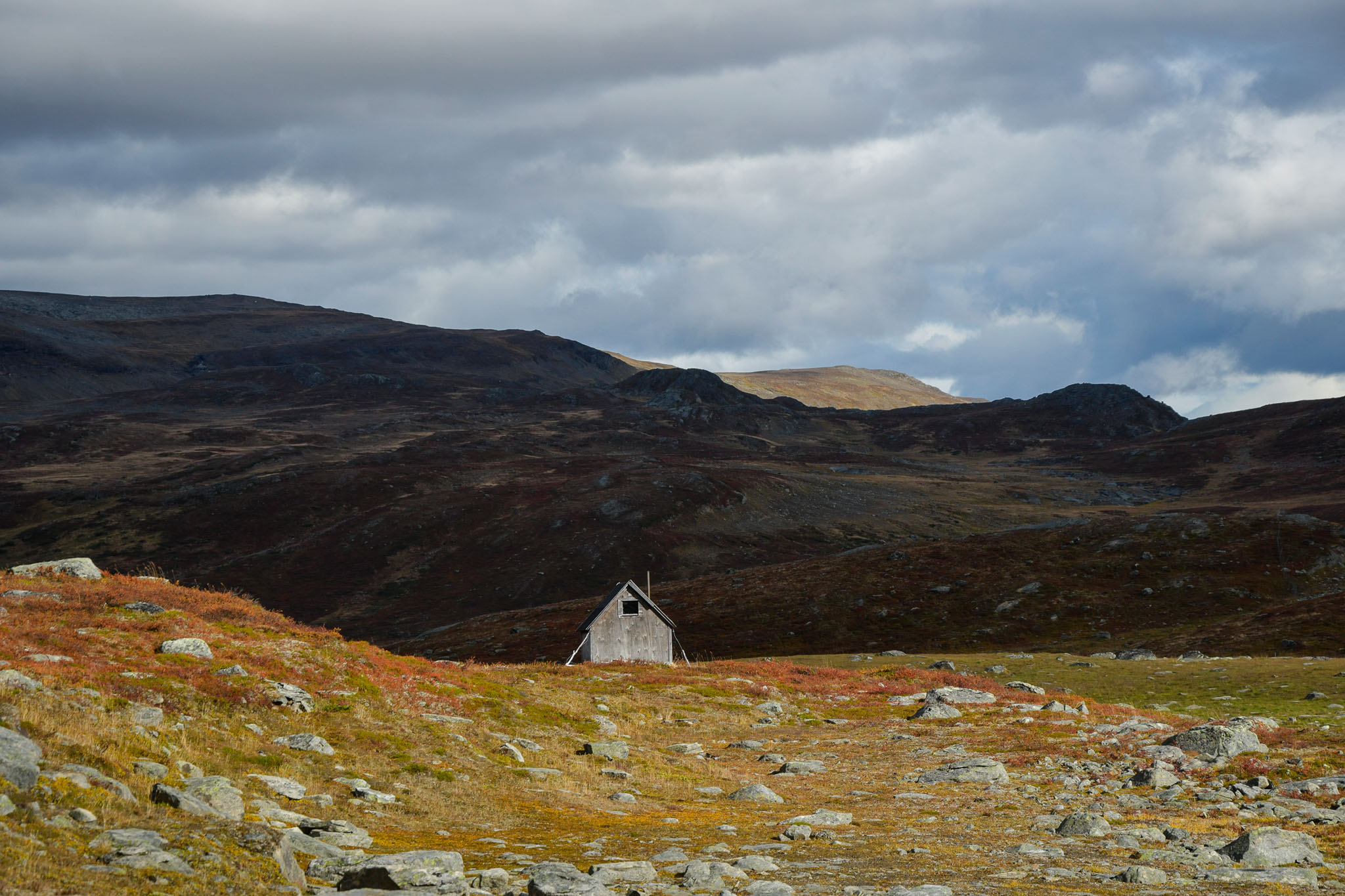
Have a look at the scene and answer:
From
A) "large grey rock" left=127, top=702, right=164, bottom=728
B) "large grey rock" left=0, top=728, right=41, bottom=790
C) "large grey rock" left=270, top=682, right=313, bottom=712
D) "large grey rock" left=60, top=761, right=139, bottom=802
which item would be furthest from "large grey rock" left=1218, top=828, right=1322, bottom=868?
"large grey rock" left=270, top=682, right=313, bottom=712

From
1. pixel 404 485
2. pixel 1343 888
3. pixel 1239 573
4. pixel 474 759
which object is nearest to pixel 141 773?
pixel 474 759

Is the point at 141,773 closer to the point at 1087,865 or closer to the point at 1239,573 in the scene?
the point at 1087,865

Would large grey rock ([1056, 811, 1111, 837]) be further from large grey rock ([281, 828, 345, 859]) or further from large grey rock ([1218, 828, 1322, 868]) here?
large grey rock ([281, 828, 345, 859])

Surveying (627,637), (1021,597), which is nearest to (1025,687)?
(627,637)

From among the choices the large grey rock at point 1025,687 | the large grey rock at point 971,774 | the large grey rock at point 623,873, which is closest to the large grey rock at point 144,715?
the large grey rock at point 623,873

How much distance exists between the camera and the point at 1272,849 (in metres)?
15.1

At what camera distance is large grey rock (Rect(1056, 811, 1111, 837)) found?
1783 centimetres

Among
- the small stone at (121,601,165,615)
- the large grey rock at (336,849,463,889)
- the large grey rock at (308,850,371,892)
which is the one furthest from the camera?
the small stone at (121,601,165,615)

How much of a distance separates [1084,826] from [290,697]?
738 inches

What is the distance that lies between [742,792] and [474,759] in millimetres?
6965

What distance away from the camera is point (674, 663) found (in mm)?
61344

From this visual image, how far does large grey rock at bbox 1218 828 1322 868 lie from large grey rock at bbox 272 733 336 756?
18.0 metres

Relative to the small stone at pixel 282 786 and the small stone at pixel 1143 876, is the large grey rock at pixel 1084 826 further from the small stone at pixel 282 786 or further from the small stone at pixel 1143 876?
the small stone at pixel 282 786

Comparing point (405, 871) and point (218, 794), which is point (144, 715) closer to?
point (218, 794)
